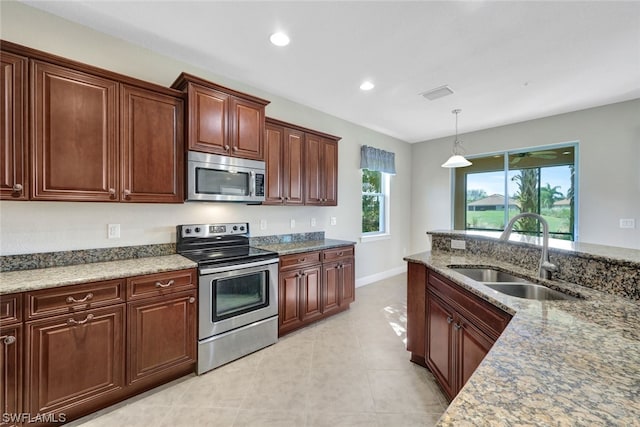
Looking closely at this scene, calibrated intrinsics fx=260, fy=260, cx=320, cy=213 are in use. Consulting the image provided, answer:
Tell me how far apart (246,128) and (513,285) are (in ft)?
8.65

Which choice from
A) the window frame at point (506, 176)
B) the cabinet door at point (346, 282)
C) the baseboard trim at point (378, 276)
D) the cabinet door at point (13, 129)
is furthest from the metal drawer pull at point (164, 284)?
the window frame at point (506, 176)

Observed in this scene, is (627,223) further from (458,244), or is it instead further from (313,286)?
(313,286)

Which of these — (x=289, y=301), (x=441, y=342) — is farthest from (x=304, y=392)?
(x=441, y=342)

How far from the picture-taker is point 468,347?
1593mm

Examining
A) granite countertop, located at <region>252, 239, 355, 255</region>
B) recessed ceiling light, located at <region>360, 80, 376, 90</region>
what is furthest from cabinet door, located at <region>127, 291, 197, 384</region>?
recessed ceiling light, located at <region>360, 80, 376, 90</region>

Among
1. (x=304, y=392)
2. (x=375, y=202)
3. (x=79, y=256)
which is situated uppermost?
(x=375, y=202)

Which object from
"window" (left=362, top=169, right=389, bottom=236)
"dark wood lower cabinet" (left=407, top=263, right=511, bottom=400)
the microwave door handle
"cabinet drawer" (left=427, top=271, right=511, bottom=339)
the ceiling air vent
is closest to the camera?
"cabinet drawer" (left=427, top=271, right=511, bottom=339)

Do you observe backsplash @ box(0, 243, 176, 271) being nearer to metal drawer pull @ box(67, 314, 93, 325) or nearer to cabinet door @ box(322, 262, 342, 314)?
metal drawer pull @ box(67, 314, 93, 325)

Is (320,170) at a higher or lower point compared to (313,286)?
higher

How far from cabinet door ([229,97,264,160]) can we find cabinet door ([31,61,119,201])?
0.92 m

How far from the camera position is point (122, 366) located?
1.84m

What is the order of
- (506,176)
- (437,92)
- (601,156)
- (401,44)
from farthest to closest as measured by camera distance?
(506,176), (601,156), (437,92), (401,44)

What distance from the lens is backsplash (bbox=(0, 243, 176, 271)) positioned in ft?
6.01

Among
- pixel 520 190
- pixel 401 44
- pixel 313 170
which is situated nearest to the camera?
pixel 401 44
